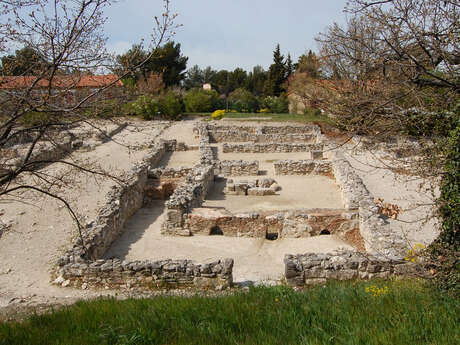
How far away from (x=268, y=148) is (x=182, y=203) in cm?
1162

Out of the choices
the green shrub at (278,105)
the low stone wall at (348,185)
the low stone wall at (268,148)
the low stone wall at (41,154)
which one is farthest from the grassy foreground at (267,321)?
the green shrub at (278,105)

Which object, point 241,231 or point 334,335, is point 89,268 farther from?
point 334,335

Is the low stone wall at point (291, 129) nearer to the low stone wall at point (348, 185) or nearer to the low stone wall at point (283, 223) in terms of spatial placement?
the low stone wall at point (348, 185)

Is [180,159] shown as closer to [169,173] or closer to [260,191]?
[169,173]

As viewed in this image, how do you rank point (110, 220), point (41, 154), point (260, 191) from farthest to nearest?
1. point (41, 154)
2. point (260, 191)
3. point (110, 220)

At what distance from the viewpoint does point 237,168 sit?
15531mm

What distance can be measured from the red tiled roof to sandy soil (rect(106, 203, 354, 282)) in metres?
4.39

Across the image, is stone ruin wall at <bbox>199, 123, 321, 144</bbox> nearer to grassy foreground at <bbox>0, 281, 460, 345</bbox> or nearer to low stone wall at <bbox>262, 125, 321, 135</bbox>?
low stone wall at <bbox>262, 125, 321, 135</bbox>

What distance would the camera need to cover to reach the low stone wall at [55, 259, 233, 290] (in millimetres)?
6320

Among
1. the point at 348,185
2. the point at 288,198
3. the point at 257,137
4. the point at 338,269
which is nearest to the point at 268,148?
the point at 257,137

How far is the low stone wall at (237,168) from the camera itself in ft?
51.0

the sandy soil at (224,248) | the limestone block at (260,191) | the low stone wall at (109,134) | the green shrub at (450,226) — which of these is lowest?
the sandy soil at (224,248)

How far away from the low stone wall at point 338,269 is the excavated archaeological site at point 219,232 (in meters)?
0.02

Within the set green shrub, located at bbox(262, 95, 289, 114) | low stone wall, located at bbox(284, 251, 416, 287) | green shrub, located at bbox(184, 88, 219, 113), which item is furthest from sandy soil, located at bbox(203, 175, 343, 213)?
green shrub, located at bbox(262, 95, 289, 114)
